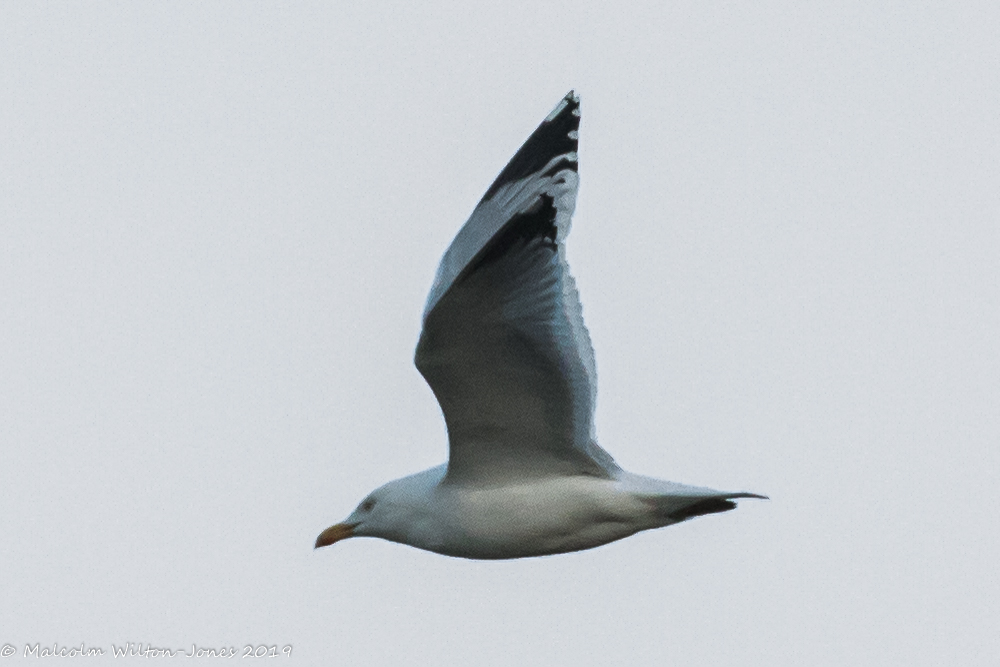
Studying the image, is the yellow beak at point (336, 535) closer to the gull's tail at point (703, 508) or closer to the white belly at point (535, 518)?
the white belly at point (535, 518)

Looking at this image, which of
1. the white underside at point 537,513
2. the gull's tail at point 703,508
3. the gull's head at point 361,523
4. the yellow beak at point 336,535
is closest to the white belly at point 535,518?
the white underside at point 537,513

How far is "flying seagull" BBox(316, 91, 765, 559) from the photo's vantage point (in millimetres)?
9258

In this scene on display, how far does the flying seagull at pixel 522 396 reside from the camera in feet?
30.4

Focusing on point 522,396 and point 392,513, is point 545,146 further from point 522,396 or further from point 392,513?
point 392,513

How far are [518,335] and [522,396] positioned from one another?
1.33 feet

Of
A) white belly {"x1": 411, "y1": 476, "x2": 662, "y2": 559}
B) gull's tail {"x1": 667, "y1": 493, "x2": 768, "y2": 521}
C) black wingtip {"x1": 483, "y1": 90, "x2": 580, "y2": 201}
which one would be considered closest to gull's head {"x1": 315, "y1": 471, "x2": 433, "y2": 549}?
white belly {"x1": 411, "y1": 476, "x2": 662, "y2": 559}

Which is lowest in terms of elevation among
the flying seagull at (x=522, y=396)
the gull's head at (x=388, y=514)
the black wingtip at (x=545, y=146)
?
the gull's head at (x=388, y=514)

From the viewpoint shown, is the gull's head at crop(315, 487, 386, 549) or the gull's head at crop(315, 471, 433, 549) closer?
the gull's head at crop(315, 471, 433, 549)

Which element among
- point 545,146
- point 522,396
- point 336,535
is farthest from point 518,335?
point 336,535

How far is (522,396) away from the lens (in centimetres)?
964

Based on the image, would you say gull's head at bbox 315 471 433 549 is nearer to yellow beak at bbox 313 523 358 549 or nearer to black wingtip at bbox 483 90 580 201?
yellow beak at bbox 313 523 358 549

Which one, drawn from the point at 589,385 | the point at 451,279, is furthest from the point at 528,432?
the point at 451,279

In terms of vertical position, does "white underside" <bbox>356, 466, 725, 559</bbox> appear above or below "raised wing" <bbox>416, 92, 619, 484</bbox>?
below

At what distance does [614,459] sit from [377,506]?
1.44 metres
